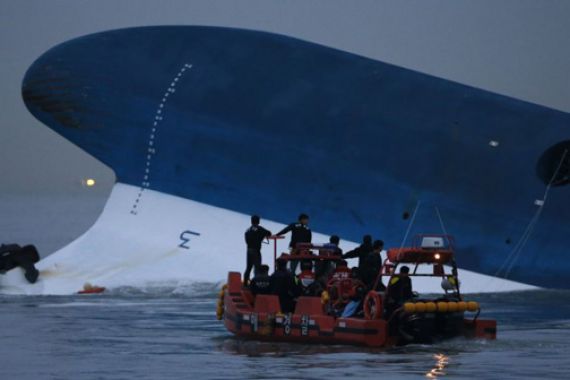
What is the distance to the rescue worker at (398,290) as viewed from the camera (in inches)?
758

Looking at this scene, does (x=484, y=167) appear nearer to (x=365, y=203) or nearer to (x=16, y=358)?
(x=365, y=203)

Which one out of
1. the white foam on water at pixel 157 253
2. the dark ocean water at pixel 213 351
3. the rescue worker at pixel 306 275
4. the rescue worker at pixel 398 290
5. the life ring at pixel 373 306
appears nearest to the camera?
the dark ocean water at pixel 213 351

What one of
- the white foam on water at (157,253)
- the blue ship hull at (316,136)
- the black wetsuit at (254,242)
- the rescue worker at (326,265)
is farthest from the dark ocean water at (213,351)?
the blue ship hull at (316,136)

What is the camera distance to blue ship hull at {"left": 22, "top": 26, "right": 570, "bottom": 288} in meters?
30.9

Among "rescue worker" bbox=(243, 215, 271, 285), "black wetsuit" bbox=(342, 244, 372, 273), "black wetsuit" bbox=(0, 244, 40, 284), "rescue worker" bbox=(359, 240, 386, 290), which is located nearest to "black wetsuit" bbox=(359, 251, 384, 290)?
"rescue worker" bbox=(359, 240, 386, 290)

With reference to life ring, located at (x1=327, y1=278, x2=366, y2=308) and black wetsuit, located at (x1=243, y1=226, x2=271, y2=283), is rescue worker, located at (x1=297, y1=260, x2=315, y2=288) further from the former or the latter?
black wetsuit, located at (x1=243, y1=226, x2=271, y2=283)

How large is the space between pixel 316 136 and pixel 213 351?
44.1ft

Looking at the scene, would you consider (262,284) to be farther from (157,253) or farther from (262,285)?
(157,253)

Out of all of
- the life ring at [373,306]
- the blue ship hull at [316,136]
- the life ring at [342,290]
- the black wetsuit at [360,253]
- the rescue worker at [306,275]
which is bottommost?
the life ring at [373,306]

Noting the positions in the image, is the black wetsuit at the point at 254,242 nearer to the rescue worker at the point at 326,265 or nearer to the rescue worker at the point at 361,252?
the rescue worker at the point at 361,252

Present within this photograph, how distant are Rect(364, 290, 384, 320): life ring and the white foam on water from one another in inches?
448

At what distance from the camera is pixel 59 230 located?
380ft

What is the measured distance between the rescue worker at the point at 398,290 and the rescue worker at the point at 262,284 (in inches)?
99.7

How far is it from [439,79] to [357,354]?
14.7m
